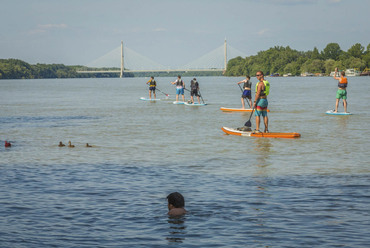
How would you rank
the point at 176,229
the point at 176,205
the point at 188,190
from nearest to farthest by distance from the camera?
1. the point at 176,229
2. the point at 176,205
3. the point at 188,190

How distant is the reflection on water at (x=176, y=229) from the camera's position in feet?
26.5

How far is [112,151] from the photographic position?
16.6m

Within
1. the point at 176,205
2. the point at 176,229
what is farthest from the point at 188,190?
the point at 176,229

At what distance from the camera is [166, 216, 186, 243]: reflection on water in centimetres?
806

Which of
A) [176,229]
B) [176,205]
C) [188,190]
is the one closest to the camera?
[176,229]

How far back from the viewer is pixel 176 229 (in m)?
8.52

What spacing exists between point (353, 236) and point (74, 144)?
1181 centimetres

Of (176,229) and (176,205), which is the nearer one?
(176,229)

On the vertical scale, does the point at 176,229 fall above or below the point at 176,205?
below

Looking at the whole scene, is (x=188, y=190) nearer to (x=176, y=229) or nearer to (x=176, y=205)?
(x=176, y=205)

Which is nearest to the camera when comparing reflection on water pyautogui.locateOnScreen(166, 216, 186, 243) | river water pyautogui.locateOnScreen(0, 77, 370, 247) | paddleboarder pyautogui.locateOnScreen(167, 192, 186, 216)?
reflection on water pyautogui.locateOnScreen(166, 216, 186, 243)

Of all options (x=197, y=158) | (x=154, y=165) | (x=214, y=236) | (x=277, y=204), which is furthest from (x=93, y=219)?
(x=197, y=158)

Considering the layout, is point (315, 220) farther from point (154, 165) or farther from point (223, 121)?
point (223, 121)

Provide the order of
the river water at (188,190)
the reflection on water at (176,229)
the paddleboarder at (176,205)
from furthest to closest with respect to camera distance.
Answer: the paddleboarder at (176,205)
the river water at (188,190)
the reflection on water at (176,229)
